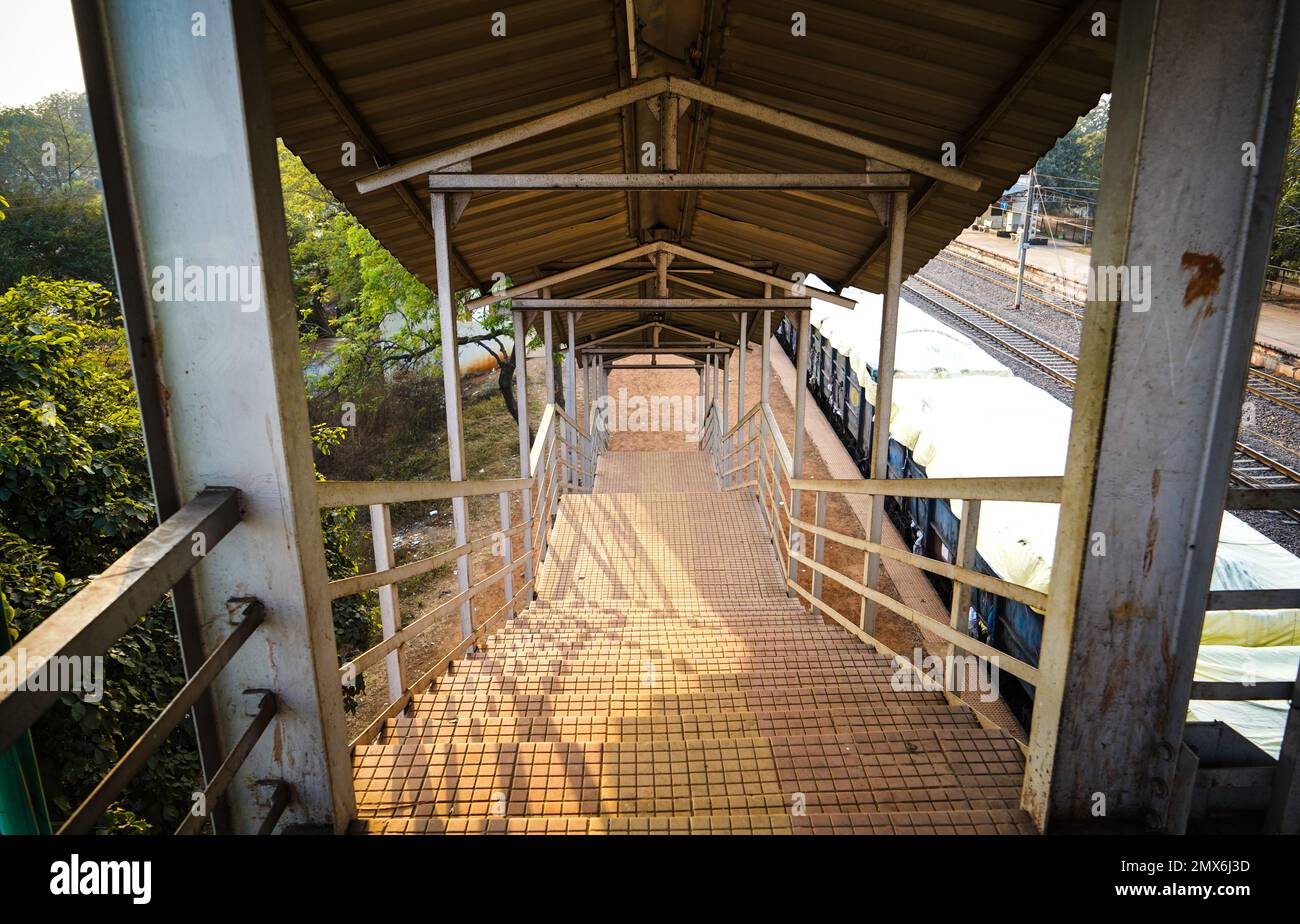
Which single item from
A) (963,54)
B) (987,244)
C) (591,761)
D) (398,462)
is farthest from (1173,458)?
(987,244)

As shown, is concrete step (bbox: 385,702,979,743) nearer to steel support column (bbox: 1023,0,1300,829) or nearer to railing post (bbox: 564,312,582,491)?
Result: steel support column (bbox: 1023,0,1300,829)

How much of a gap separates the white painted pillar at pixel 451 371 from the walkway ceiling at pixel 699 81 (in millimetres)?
349

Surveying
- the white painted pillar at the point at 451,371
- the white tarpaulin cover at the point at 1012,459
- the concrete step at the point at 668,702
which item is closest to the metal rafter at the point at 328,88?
the white painted pillar at the point at 451,371

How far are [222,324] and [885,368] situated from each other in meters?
3.87

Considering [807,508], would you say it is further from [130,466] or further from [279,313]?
[279,313]

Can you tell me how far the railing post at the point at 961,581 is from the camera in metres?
2.65

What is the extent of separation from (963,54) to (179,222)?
3199 millimetres

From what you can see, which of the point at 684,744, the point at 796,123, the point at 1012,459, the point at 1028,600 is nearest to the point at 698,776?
the point at 684,744

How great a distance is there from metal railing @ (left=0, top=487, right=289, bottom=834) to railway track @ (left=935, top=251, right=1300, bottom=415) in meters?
2.75

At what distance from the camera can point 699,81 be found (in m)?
4.39

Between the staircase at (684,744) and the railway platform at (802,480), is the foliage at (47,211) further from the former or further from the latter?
the staircase at (684,744)

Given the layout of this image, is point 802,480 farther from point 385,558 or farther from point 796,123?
point 385,558

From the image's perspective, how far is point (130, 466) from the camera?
21.5 feet

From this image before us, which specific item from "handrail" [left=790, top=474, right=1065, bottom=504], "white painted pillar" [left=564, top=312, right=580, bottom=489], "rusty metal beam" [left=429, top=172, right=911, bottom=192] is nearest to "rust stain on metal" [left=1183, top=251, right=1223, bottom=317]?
"handrail" [left=790, top=474, right=1065, bottom=504]
